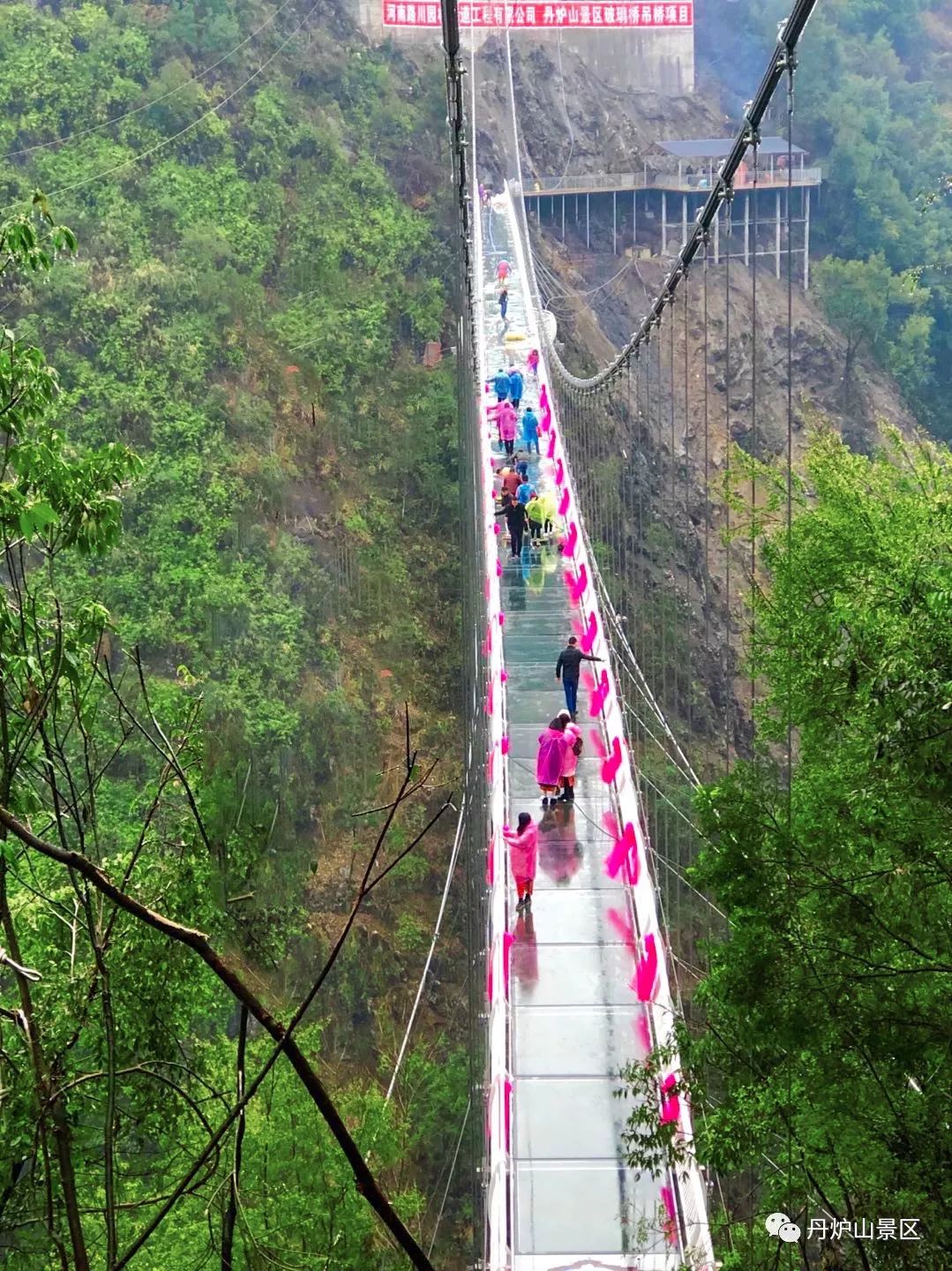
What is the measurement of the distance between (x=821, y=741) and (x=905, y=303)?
23195 mm

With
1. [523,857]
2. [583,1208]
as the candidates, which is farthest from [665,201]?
[583,1208]

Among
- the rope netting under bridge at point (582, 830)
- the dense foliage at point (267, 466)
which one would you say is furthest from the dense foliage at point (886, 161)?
the rope netting under bridge at point (582, 830)

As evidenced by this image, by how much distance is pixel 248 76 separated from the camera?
64.9 ft

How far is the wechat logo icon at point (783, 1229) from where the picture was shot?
253 cm

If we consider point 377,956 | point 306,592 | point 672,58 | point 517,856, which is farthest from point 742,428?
point 517,856

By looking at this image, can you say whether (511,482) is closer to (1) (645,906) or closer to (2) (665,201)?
(1) (645,906)

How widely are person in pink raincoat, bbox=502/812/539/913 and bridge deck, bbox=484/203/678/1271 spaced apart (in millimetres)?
108

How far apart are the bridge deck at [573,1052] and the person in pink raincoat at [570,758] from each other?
0.25 ft

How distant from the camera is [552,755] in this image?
21.9 ft

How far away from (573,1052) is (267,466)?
11579mm

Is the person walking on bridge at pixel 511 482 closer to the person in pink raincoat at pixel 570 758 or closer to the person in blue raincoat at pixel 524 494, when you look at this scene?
the person in blue raincoat at pixel 524 494

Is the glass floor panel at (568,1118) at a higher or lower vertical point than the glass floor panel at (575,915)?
lower

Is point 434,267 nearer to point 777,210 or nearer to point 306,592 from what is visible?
point 306,592

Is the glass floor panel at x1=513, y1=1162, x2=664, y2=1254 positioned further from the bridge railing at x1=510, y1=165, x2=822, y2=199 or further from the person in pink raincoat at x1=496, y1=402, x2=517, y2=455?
the bridge railing at x1=510, y1=165, x2=822, y2=199
